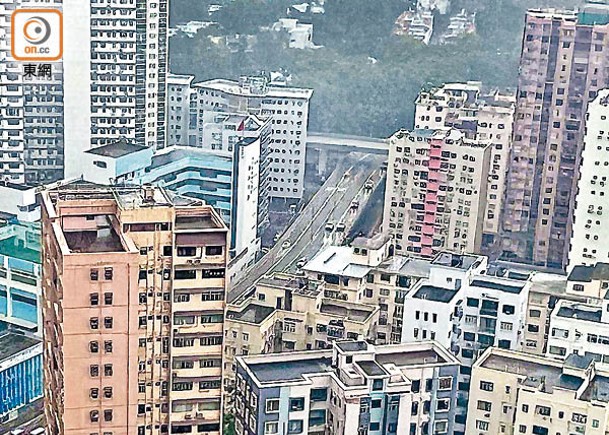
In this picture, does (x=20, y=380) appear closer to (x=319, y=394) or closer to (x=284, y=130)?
(x=319, y=394)

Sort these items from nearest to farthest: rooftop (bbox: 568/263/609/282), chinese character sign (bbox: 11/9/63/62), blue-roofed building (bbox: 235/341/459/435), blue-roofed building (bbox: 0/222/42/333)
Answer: chinese character sign (bbox: 11/9/63/62)
blue-roofed building (bbox: 235/341/459/435)
rooftop (bbox: 568/263/609/282)
blue-roofed building (bbox: 0/222/42/333)

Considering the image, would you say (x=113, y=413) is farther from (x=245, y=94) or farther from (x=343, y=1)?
(x=343, y=1)

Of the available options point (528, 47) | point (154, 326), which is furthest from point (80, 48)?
point (154, 326)

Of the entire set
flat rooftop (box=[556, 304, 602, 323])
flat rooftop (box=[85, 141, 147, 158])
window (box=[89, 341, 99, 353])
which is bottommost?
flat rooftop (box=[556, 304, 602, 323])

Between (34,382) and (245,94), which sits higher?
(245,94)

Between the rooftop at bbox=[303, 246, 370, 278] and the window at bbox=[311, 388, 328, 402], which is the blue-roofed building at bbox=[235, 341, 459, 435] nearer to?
the window at bbox=[311, 388, 328, 402]

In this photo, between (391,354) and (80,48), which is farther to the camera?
(80,48)

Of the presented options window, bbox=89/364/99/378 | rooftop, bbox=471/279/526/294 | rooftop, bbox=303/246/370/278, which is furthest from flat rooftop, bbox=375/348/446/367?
window, bbox=89/364/99/378
